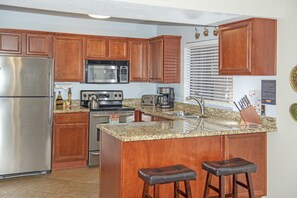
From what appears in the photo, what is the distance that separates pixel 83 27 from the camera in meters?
5.74

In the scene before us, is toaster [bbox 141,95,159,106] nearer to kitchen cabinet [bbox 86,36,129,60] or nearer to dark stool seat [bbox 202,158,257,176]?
kitchen cabinet [bbox 86,36,129,60]

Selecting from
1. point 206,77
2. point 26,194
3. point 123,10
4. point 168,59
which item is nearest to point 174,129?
point 123,10

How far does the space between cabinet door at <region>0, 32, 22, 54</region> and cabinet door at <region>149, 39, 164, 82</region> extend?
224 cm

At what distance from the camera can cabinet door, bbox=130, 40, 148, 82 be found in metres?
5.83

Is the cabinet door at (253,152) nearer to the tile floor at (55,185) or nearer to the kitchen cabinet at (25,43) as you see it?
the tile floor at (55,185)

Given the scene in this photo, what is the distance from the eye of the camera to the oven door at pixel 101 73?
549cm

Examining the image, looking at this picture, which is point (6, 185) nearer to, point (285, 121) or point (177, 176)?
point (177, 176)

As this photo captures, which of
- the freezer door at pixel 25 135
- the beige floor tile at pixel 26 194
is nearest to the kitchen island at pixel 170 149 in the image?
the beige floor tile at pixel 26 194

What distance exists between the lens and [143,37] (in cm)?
620

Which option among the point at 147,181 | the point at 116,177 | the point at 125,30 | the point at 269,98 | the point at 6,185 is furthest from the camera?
the point at 125,30

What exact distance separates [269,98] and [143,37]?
3245 mm

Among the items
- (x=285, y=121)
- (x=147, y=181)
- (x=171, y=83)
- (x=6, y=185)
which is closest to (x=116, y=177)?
(x=147, y=181)

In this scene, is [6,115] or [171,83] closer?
[6,115]

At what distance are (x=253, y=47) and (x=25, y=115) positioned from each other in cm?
315
